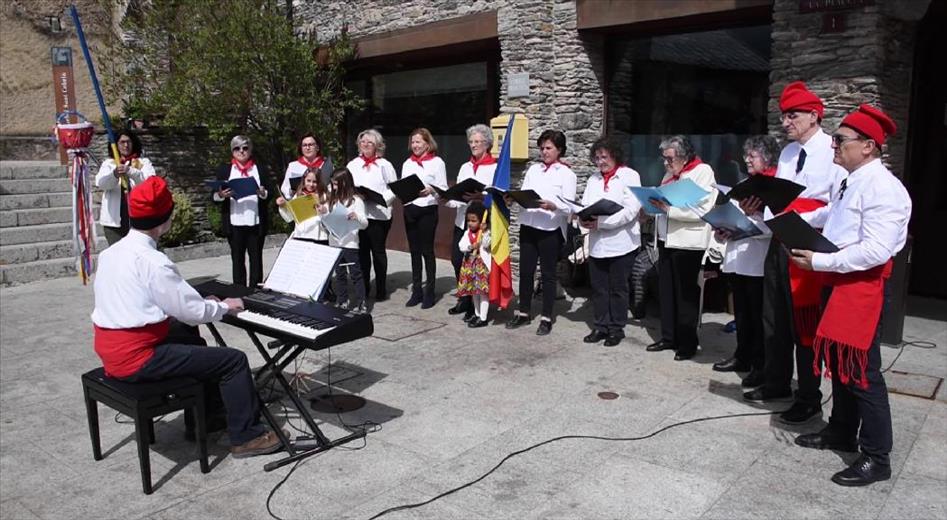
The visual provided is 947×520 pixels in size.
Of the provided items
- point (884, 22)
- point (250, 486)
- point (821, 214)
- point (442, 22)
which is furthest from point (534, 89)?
point (250, 486)

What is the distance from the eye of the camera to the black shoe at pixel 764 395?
5391mm

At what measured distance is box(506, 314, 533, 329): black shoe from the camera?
750 cm

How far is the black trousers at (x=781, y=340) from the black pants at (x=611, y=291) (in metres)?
1.59

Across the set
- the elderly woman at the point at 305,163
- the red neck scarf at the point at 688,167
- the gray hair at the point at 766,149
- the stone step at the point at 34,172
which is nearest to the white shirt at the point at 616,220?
the red neck scarf at the point at 688,167

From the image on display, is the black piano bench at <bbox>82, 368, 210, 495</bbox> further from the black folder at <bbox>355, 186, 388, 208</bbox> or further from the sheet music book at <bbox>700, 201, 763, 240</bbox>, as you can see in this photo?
the black folder at <bbox>355, 186, 388, 208</bbox>

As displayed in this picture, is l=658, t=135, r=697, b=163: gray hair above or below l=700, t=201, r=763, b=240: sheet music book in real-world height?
above

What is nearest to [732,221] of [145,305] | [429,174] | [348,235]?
[429,174]

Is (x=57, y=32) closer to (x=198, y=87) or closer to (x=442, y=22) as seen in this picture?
(x=198, y=87)

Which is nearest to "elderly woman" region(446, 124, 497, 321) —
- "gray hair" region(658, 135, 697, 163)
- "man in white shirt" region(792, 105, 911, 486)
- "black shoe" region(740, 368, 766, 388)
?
"gray hair" region(658, 135, 697, 163)

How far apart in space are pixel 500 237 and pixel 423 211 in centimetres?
131

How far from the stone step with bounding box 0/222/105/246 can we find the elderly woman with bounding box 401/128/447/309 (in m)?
5.92

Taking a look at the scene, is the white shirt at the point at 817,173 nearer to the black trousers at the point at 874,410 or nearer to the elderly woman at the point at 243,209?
the black trousers at the point at 874,410

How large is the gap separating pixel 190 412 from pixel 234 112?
8096 millimetres

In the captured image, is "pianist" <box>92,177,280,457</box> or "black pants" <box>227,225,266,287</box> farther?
"black pants" <box>227,225,266,287</box>
